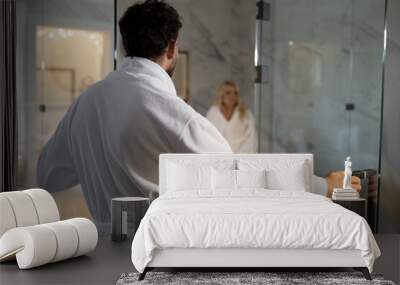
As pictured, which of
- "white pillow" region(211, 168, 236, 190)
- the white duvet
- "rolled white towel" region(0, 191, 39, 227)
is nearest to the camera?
the white duvet

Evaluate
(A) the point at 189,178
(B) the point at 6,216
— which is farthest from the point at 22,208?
(A) the point at 189,178

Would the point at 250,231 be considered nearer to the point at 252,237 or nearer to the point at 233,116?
the point at 252,237

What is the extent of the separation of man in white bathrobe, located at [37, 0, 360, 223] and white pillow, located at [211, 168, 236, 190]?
68 cm

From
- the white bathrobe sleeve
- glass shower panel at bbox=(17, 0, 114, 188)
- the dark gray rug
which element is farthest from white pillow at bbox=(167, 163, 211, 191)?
glass shower panel at bbox=(17, 0, 114, 188)

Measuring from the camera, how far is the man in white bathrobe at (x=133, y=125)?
631 centimetres

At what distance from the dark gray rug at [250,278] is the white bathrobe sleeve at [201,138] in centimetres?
187

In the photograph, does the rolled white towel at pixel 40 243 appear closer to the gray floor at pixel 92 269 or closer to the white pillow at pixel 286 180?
the gray floor at pixel 92 269

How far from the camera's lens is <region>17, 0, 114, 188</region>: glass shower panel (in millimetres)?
6500

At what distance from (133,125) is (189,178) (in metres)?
0.93

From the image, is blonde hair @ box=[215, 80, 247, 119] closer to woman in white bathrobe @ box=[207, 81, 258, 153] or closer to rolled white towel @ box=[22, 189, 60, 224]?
woman in white bathrobe @ box=[207, 81, 258, 153]

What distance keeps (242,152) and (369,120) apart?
1356 millimetres

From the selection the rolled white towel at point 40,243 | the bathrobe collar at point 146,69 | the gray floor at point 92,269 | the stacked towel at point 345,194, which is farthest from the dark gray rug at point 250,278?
the bathrobe collar at point 146,69

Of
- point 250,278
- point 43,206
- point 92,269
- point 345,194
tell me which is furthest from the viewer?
point 345,194

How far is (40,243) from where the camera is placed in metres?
4.70
